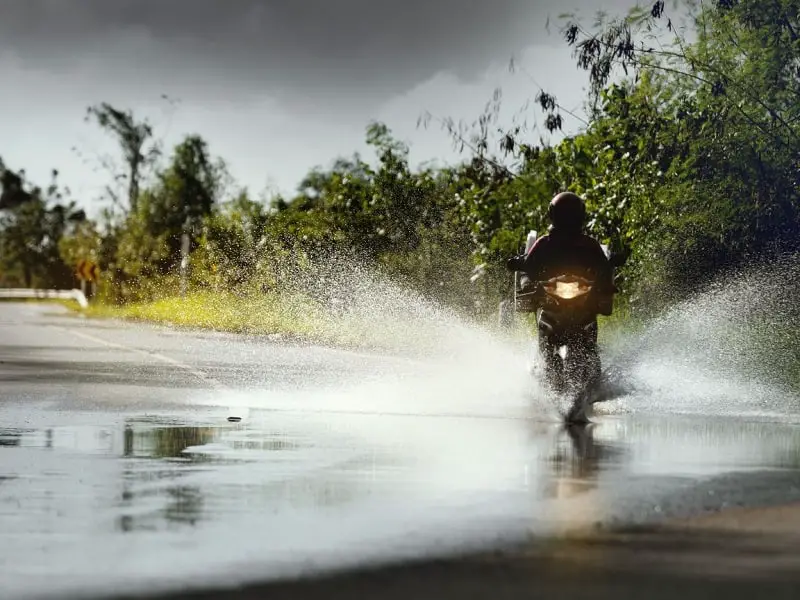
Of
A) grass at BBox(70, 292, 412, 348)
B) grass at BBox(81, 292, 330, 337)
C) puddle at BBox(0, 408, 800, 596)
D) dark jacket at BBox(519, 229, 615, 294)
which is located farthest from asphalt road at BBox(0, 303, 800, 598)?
grass at BBox(81, 292, 330, 337)

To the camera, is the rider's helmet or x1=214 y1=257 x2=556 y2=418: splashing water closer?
the rider's helmet

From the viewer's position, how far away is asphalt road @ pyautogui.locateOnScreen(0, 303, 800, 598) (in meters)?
7.75

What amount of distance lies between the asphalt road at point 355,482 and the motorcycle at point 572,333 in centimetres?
41

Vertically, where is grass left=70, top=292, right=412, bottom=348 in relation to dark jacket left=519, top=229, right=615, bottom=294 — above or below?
above

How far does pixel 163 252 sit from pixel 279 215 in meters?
24.3

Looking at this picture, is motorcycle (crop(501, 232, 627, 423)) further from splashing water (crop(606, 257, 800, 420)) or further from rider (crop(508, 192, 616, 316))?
splashing water (crop(606, 257, 800, 420))

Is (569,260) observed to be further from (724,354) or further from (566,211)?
(724,354)

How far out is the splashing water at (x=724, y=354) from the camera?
60.6 ft

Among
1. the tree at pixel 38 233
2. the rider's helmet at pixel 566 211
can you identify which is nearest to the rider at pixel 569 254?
the rider's helmet at pixel 566 211

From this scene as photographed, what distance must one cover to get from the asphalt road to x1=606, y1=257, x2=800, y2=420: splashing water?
0.58 feet

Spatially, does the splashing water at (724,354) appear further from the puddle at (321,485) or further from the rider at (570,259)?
the puddle at (321,485)

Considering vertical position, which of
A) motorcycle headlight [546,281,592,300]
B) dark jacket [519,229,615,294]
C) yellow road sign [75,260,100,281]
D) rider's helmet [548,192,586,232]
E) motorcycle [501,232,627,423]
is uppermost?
yellow road sign [75,260,100,281]

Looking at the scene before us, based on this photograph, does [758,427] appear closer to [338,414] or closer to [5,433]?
[338,414]

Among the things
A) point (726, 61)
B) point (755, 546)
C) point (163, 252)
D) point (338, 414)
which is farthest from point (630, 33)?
point (163, 252)
